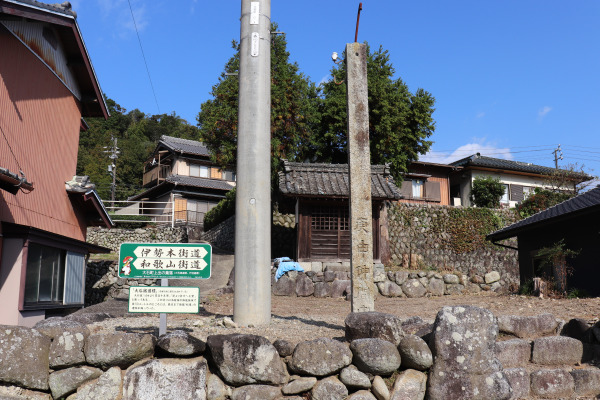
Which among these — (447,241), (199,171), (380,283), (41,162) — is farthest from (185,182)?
(41,162)

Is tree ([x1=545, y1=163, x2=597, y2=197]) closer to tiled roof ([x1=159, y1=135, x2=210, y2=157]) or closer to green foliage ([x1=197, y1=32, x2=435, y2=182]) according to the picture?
green foliage ([x1=197, y1=32, x2=435, y2=182])

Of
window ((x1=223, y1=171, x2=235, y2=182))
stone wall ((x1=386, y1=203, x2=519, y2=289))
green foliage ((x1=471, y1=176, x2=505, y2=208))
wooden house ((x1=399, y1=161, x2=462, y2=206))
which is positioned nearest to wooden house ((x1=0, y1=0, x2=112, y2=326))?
stone wall ((x1=386, y1=203, x2=519, y2=289))

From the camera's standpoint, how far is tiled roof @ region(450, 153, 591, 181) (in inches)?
1344

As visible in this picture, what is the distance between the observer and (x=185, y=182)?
3741cm

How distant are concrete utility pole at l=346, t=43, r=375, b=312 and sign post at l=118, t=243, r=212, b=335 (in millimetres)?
2723

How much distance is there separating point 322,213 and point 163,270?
14616mm

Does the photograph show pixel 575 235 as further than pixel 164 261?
Yes

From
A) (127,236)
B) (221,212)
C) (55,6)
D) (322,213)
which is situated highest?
(55,6)

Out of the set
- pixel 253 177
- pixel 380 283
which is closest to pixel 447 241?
pixel 380 283

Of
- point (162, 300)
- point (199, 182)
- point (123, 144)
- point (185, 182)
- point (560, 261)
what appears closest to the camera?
point (162, 300)

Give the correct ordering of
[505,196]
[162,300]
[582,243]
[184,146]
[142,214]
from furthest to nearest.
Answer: [184,146] → [142,214] → [505,196] → [582,243] → [162,300]

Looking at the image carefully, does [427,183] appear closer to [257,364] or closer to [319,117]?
[319,117]

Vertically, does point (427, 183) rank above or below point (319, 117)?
below

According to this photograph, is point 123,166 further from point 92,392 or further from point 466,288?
point 92,392
